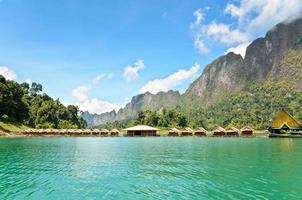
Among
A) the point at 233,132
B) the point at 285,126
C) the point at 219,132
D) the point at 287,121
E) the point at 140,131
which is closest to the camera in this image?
the point at 285,126

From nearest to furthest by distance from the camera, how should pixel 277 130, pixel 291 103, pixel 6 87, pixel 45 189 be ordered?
1. pixel 45 189
2. pixel 277 130
3. pixel 6 87
4. pixel 291 103

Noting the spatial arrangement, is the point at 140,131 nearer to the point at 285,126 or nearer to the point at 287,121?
the point at 285,126

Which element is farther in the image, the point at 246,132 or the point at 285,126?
the point at 246,132

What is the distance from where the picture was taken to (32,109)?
12594cm

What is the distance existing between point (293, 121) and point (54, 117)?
277ft

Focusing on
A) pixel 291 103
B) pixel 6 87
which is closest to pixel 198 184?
pixel 6 87

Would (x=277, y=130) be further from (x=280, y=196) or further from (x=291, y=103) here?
(x=291, y=103)

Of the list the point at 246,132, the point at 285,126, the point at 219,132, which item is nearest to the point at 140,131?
the point at 219,132

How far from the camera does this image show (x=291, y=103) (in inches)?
7717

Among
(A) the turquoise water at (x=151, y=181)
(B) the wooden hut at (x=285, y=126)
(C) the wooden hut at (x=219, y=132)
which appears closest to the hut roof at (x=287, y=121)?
(B) the wooden hut at (x=285, y=126)

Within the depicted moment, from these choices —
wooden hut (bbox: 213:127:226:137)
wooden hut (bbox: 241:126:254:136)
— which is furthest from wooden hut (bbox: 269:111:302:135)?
wooden hut (bbox: 213:127:226:137)

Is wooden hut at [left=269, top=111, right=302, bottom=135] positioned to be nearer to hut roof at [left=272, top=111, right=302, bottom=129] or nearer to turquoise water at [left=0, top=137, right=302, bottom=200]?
hut roof at [left=272, top=111, right=302, bottom=129]

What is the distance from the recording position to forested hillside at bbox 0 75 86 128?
10019 centimetres

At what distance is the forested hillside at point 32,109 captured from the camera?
100 meters
